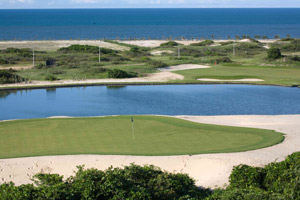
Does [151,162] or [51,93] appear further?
[51,93]

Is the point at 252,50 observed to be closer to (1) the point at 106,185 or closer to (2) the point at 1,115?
(2) the point at 1,115

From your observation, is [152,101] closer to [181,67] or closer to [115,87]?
[115,87]

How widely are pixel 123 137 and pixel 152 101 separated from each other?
13954 millimetres

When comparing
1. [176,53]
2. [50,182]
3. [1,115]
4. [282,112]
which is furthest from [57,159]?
[176,53]

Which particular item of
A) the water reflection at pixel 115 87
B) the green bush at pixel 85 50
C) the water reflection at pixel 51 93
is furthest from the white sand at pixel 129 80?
the green bush at pixel 85 50

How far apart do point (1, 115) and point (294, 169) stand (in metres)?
21.5

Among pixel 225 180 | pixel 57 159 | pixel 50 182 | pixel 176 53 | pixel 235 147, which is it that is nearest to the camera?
pixel 50 182

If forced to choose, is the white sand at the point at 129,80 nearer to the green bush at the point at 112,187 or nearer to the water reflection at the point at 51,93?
the water reflection at the point at 51,93

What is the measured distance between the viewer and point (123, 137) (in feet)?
62.3

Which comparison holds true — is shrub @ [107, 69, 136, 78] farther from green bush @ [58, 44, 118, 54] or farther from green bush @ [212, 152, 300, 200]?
green bush @ [212, 152, 300, 200]

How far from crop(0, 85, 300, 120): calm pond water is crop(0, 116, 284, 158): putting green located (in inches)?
264

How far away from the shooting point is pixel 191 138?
19.0 m

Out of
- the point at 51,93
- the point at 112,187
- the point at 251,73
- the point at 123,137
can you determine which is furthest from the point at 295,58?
the point at 112,187

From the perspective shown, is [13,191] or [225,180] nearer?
[13,191]
